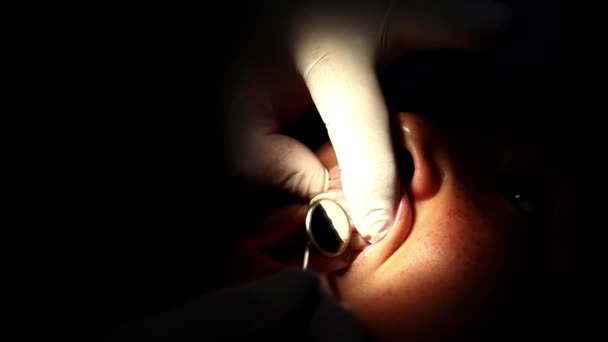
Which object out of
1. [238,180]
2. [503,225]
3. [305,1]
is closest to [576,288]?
[503,225]

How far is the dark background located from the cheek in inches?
9.2

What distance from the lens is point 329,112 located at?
3.14ft

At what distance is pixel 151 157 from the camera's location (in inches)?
39.4

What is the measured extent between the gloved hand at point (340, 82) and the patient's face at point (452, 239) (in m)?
0.06

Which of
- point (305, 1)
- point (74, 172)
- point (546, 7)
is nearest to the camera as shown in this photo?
point (74, 172)

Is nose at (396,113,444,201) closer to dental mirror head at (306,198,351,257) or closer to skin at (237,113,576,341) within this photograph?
skin at (237,113,576,341)

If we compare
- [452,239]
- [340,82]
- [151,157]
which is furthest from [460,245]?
[151,157]

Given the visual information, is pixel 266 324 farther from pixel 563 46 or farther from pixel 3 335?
pixel 563 46

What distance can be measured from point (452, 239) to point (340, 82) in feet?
1.27

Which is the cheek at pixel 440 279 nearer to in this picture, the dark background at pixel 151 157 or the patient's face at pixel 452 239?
the patient's face at pixel 452 239

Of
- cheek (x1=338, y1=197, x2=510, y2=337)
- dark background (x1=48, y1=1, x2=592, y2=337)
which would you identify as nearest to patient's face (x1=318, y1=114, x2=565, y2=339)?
cheek (x1=338, y1=197, x2=510, y2=337)

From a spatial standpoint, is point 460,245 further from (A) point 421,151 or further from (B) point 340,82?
(B) point 340,82

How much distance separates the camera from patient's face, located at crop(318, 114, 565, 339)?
2.57ft

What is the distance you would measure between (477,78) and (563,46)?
21 centimetres
